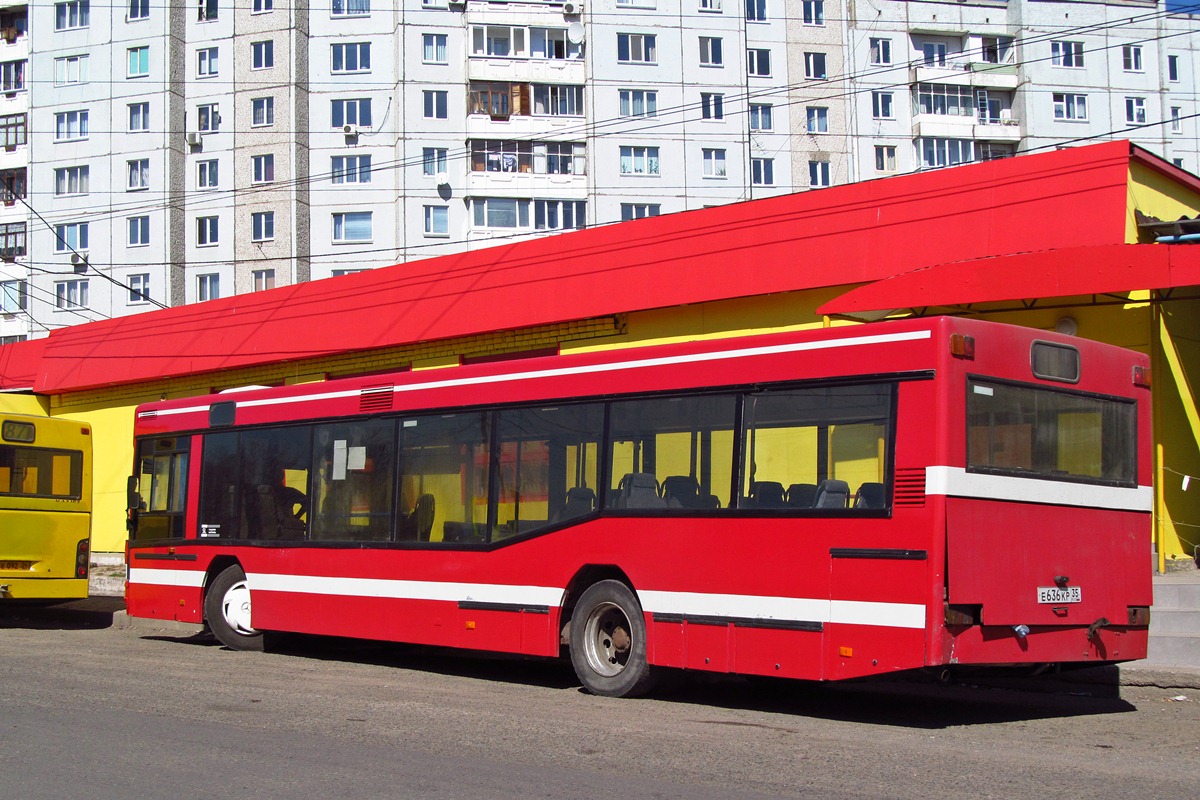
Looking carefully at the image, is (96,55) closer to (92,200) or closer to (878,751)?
(92,200)

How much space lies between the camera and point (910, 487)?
342 inches

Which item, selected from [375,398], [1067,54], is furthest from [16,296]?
[375,398]

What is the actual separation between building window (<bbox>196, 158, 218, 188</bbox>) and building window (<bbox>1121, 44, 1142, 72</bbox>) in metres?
45.6

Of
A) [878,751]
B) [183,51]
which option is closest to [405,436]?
[878,751]

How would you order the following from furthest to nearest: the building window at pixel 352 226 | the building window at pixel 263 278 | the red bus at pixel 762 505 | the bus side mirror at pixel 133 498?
the building window at pixel 263 278
the building window at pixel 352 226
the bus side mirror at pixel 133 498
the red bus at pixel 762 505

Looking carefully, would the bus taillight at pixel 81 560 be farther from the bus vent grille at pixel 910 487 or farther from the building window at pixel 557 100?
the building window at pixel 557 100

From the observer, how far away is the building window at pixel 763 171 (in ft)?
204

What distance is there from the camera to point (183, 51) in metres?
66.6

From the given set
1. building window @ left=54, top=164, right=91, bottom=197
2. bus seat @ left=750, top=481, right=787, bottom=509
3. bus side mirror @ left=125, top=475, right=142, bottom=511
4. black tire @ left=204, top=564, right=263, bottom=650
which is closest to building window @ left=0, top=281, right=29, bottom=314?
building window @ left=54, top=164, right=91, bottom=197

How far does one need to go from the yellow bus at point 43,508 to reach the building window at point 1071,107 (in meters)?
56.0

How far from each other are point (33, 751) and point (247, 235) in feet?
193

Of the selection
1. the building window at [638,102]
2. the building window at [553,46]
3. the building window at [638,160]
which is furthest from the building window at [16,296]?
the building window at [638,102]

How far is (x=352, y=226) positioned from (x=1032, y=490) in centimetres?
5665

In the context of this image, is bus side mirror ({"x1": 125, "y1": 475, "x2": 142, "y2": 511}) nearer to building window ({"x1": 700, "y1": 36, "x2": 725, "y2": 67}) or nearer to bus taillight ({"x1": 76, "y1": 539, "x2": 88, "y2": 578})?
bus taillight ({"x1": 76, "y1": 539, "x2": 88, "y2": 578})
